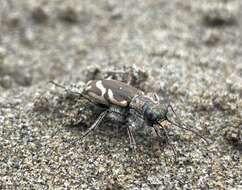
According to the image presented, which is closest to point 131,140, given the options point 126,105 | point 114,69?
point 126,105

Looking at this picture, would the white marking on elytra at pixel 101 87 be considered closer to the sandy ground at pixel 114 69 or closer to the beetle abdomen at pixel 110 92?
the beetle abdomen at pixel 110 92

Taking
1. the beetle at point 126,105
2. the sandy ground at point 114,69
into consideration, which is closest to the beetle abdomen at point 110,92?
the beetle at point 126,105

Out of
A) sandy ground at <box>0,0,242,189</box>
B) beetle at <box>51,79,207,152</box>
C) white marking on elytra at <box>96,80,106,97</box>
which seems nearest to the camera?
sandy ground at <box>0,0,242,189</box>

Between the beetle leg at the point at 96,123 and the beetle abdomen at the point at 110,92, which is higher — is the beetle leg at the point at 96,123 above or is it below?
below

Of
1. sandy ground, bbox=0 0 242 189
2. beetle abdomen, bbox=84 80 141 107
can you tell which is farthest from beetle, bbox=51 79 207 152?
sandy ground, bbox=0 0 242 189

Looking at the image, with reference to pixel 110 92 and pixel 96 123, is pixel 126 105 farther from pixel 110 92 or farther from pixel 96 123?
pixel 96 123

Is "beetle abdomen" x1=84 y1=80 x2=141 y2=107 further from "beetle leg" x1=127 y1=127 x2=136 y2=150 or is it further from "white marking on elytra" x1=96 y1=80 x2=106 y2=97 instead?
"beetle leg" x1=127 y1=127 x2=136 y2=150

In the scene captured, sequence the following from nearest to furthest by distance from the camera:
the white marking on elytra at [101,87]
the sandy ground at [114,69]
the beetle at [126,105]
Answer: the sandy ground at [114,69], the beetle at [126,105], the white marking on elytra at [101,87]
